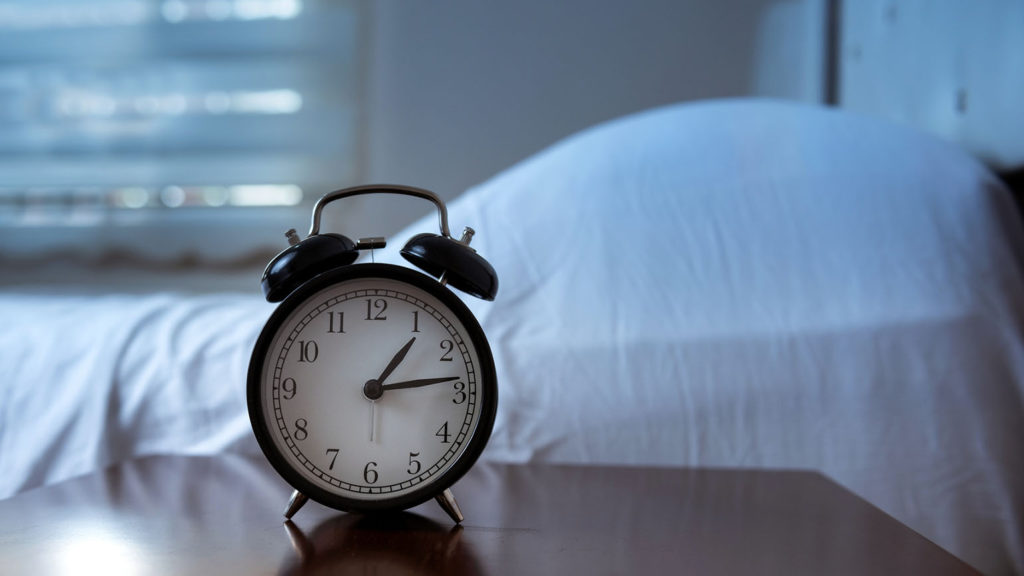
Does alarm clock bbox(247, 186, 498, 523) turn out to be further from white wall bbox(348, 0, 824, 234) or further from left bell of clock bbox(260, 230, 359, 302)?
white wall bbox(348, 0, 824, 234)

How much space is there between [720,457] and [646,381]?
104mm

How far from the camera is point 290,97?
80.0 inches

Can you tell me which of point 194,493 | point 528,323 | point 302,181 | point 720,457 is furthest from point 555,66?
point 194,493

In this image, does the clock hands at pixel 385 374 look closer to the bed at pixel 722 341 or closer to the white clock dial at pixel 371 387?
the white clock dial at pixel 371 387

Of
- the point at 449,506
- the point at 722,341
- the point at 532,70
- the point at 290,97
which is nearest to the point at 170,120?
the point at 290,97

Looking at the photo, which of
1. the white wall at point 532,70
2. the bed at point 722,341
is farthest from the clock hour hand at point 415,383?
the white wall at point 532,70

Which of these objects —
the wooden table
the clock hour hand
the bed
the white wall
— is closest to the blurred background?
the white wall

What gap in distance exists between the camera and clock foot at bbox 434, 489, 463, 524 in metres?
0.51

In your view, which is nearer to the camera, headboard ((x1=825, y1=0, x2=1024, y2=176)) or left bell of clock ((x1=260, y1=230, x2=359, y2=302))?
left bell of clock ((x1=260, y1=230, x2=359, y2=302))

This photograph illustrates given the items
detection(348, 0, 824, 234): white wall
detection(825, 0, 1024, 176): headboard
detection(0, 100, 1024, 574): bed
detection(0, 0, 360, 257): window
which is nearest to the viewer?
detection(0, 100, 1024, 574): bed

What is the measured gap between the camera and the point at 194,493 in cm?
59

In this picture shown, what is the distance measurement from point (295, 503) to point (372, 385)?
0.29 ft

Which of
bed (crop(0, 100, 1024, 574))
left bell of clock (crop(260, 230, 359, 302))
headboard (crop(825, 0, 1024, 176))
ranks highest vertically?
headboard (crop(825, 0, 1024, 176))

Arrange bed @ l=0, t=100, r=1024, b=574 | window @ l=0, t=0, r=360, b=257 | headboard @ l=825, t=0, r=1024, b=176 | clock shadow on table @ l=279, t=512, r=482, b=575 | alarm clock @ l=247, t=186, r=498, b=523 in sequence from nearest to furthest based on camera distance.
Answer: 1. clock shadow on table @ l=279, t=512, r=482, b=575
2. alarm clock @ l=247, t=186, r=498, b=523
3. bed @ l=0, t=100, r=1024, b=574
4. headboard @ l=825, t=0, r=1024, b=176
5. window @ l=0, t=0, r=360, b=257
